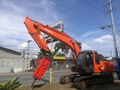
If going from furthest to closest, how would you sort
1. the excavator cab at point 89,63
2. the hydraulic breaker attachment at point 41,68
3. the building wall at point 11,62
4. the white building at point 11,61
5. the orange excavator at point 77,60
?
the white building at point 11,61
the building wall at point 11,62
the excavator cab at point 89,63
the orange excavator at point 77,60
the hydraulic breaker attachment at point 41,68

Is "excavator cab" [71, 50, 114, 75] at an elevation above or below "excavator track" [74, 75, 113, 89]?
above

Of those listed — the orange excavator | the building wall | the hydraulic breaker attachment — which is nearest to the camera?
the hydraulic breaker attachment

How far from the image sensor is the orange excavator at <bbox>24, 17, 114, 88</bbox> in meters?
8.55

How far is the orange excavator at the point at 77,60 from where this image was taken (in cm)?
855

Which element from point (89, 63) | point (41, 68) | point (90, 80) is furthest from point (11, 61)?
point (89, 63)

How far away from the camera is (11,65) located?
3509 cm

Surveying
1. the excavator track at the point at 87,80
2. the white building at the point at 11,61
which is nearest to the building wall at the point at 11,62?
the white building at the point at 11,61

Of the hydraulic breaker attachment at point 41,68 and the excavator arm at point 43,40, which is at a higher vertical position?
the excavator arm at point 43,40

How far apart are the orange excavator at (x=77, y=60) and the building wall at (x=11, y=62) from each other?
27.7 m

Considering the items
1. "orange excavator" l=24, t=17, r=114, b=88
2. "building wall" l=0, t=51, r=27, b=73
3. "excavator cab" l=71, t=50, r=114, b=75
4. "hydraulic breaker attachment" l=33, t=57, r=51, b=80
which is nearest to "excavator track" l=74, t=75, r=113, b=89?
"orange excavator" l=24, t=17, r=114, b=88

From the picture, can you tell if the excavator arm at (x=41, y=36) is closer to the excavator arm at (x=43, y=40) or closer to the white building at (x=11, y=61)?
the excavator arm at (x=43, y=40)

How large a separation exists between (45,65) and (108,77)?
16.2 feet

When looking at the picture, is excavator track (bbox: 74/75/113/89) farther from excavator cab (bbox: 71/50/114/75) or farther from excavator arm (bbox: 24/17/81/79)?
excavator arm (bbox: 24/17/81/79)

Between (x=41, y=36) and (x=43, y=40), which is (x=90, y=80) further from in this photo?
(x=41, y=36)
